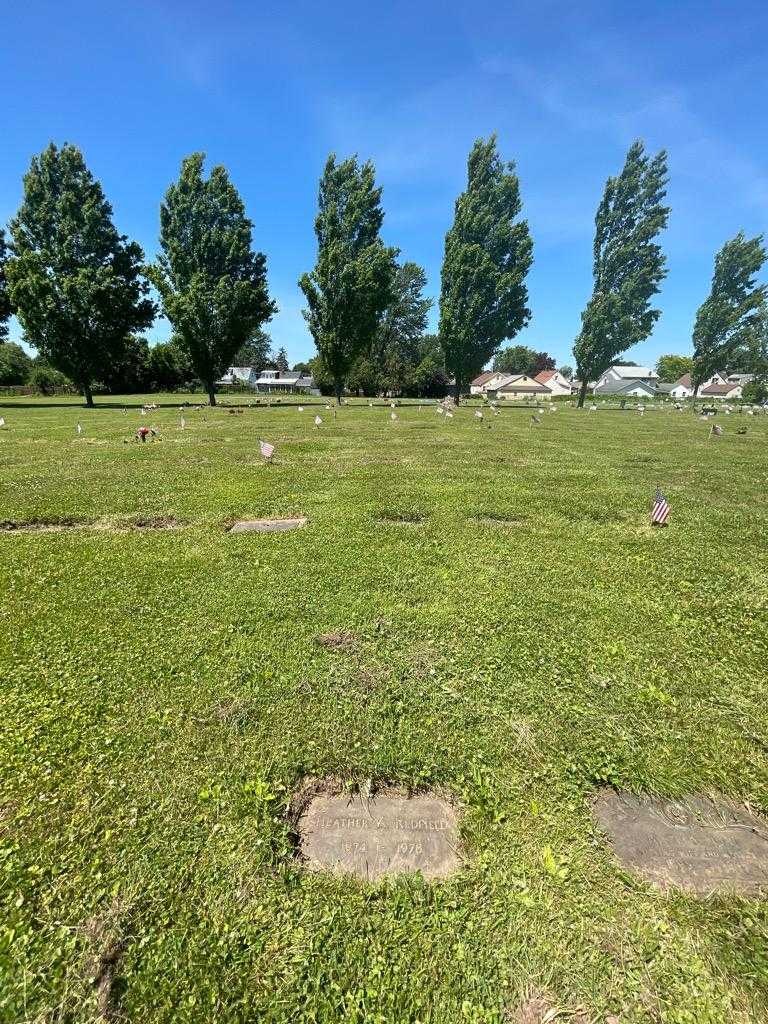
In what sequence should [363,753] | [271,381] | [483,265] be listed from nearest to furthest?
[363,753], [483,265], [271,381]

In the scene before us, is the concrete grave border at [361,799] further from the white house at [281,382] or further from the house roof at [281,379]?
the house roof at [281,379]

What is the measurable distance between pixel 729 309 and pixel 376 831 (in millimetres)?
64602

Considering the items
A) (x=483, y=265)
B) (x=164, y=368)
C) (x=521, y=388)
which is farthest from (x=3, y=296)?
(x=521, y=388)

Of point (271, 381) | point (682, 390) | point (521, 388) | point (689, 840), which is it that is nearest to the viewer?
point (689, 840)

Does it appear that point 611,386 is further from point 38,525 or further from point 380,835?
point 380,835

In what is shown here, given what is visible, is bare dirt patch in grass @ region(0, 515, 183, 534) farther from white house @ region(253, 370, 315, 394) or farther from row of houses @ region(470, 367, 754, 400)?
row of houses @ region(470, 367, 754, 400)

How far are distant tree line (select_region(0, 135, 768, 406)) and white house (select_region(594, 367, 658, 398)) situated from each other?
38705 millimetres

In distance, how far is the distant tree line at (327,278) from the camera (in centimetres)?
2705

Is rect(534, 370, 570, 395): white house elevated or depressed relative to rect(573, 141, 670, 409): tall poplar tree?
depressed

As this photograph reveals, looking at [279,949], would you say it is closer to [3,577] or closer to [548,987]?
[548,987]

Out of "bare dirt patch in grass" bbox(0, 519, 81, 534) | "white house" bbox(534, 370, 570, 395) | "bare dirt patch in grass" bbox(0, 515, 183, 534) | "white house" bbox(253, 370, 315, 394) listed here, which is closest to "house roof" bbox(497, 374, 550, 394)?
"white house" bbox(534, 370, 570, 395)

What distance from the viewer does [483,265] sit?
1511 inches

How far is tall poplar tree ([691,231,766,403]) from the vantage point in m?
46.6

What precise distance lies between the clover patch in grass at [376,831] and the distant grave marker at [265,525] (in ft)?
13.5
